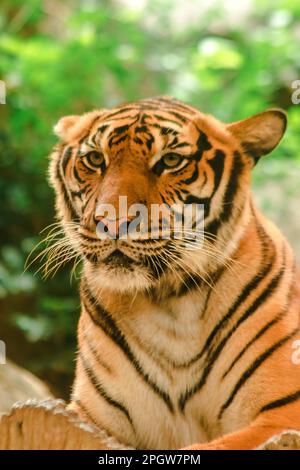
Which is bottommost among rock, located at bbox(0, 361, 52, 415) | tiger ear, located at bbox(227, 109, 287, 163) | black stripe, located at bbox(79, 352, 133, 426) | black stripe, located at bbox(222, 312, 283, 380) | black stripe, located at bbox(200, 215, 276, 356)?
rock, located at bbox(0, 361, 52, 415)

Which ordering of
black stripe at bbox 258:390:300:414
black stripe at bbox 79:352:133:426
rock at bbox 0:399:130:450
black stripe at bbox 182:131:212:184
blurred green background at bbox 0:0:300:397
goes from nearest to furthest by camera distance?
1. rock at bbox 0:399:130:450
2. black stripe at bbox 258:390:300:414
3. black stripe at bbox 182:131:212:184
4. black stripe at bbox 79:352:133:426
5. blurred green background at bbox 0:0:300:397

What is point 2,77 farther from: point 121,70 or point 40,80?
point 121,70

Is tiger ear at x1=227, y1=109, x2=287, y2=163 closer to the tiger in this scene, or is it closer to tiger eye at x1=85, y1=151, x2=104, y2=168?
the tiger

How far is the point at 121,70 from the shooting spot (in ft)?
23.6

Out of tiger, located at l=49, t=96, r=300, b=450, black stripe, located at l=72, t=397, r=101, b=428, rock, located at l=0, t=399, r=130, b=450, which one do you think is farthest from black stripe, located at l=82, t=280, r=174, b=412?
rock, located at l=0, t=399, r=130, b=450

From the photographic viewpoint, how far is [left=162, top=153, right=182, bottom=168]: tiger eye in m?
2.72

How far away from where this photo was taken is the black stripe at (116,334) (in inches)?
110

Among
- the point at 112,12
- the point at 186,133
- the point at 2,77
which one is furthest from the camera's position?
the point at 112,12

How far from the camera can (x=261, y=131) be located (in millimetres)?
2834

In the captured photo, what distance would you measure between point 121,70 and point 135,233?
16.0 ft

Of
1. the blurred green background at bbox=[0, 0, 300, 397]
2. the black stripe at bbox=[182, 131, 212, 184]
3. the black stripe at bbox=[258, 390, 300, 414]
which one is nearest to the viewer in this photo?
the black stripe at bbox=[258, 390, 300, 414]

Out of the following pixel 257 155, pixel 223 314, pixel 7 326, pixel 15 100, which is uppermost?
pixel 15 100

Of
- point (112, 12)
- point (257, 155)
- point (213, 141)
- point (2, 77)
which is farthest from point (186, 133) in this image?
point (112, 12)

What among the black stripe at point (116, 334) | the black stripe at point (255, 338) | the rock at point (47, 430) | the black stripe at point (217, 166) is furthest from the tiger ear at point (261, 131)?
the rock at point (47, 430)
